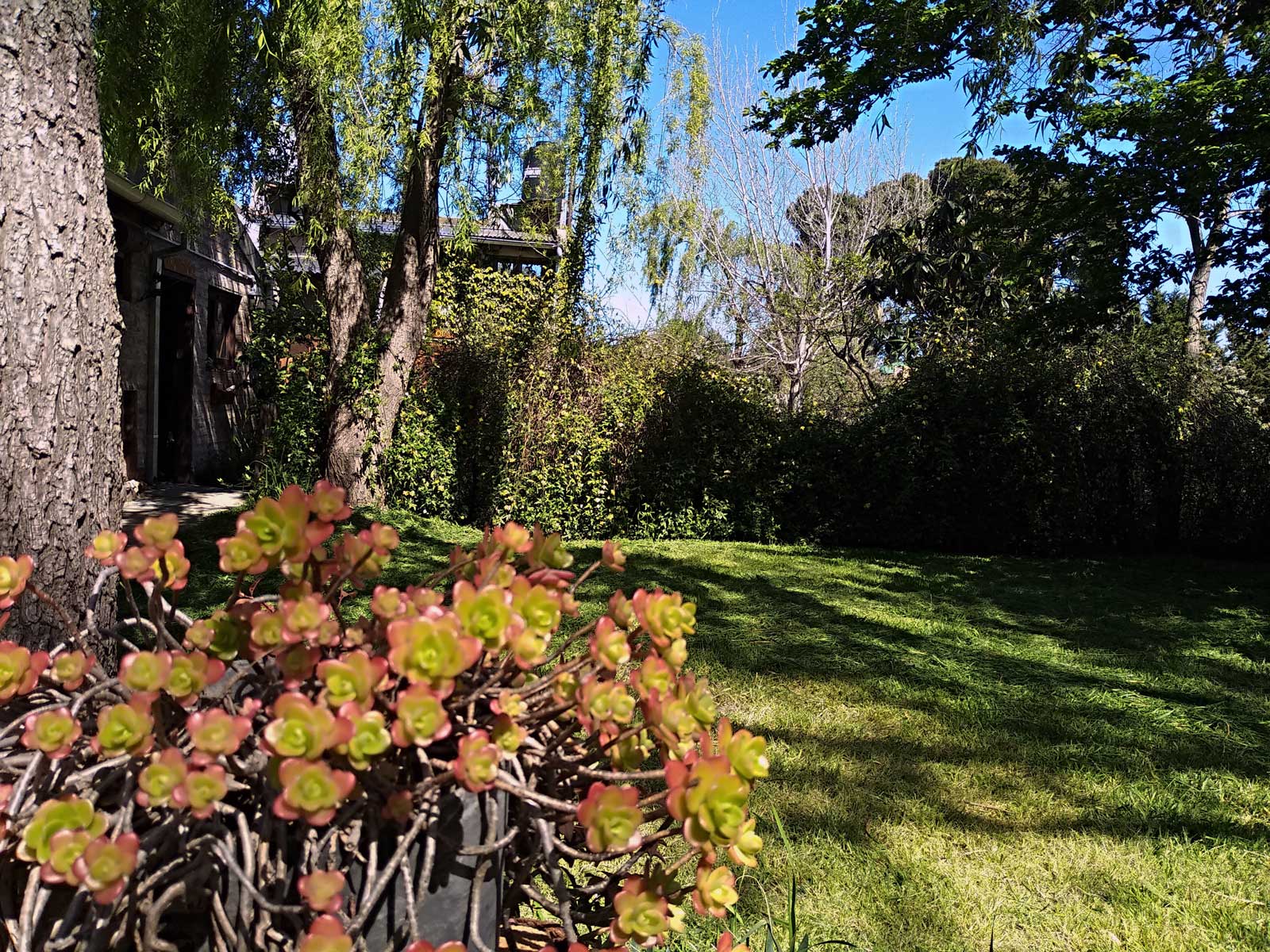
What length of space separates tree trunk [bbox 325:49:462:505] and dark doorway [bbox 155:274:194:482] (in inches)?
142

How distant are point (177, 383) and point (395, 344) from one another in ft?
13.8

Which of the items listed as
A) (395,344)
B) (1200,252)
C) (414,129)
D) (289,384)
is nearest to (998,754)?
(414,129)

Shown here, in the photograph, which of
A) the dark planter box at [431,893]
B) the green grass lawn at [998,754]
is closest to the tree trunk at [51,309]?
the dark planter box at [431,893]

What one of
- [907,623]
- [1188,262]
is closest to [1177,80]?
[1188,262]

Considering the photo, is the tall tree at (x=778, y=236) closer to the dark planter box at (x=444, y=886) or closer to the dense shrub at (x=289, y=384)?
the dense shrub at (x=289, y=384)

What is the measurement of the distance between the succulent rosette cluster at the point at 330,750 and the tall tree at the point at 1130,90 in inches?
201

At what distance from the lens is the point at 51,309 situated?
5.29 feet

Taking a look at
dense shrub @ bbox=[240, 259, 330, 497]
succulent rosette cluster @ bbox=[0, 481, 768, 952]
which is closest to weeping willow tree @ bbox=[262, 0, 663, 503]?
dense shrub @ bbox=[240, 259, 330, 497]

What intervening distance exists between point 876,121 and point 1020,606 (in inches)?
142

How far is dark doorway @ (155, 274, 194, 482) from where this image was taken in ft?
33.1

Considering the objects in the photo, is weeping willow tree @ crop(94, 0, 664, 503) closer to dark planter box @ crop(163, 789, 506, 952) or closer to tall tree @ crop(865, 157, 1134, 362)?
tall tree @ crop(865, 157, 1134, 362)

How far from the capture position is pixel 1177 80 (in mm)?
7121

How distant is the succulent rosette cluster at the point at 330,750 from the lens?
723 millimetres

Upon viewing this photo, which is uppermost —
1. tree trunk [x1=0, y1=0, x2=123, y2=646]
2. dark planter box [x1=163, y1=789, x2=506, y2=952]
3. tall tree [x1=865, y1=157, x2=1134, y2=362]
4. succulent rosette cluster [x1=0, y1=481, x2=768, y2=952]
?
tall tree [x1=865, y1=157, x2=1134, y2=362]
